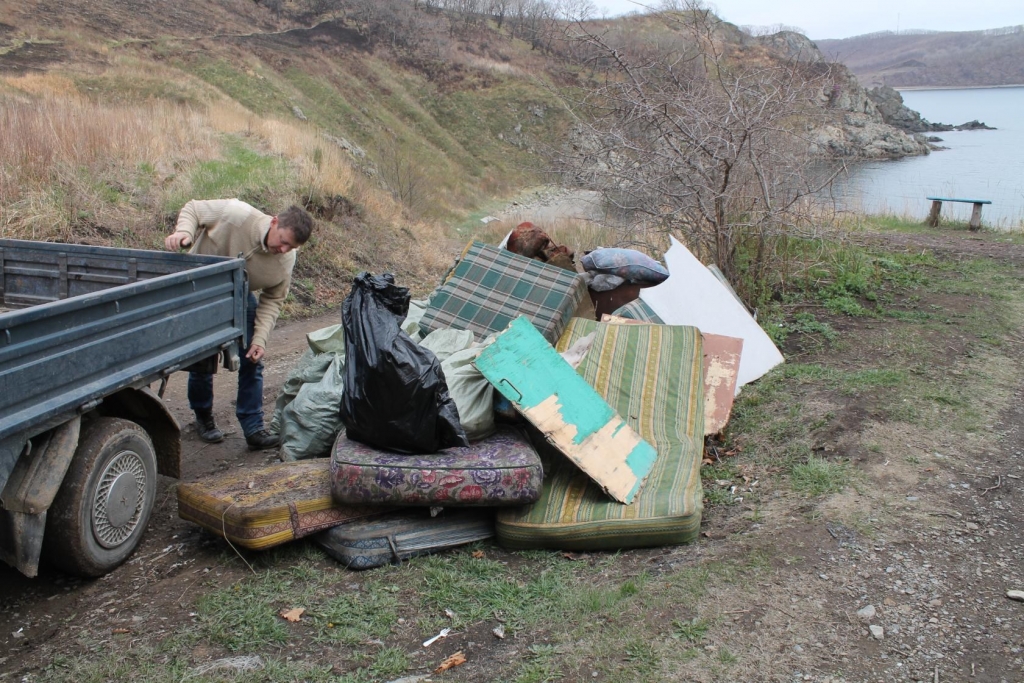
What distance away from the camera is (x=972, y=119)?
85625 millimetres

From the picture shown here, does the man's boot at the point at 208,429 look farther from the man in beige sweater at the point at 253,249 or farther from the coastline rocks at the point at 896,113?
the coastline rocks at the point at 896,113

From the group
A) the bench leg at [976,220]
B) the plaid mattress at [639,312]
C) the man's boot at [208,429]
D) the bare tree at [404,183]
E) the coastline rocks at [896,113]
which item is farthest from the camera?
the coastline rocks at [896,113]

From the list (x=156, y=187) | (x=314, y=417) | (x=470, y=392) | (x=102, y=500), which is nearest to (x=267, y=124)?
(x=156, y=187)

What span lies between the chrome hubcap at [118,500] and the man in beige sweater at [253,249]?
1.14 m

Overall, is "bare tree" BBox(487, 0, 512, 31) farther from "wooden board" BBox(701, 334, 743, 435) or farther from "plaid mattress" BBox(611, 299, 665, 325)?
"wooden board" BBox(701, 334, 743, 435)

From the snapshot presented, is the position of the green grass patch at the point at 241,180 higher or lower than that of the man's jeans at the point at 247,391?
higher

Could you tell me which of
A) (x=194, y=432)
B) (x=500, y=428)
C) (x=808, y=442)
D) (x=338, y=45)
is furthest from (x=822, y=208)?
(x=338, y=45)

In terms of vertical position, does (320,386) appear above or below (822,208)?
below

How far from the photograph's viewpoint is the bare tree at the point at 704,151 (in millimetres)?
7098

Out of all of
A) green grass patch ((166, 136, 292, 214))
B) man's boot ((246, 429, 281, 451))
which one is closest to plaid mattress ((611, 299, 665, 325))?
man's boot ((246, 429, 281, 451))

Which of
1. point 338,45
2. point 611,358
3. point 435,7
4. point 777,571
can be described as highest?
point 435,7

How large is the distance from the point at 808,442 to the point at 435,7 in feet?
179

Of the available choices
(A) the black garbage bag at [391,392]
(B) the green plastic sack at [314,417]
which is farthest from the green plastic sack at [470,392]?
(B) the green plastic sack at [314,417]

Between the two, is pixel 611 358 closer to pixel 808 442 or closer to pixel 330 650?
pixel 808 442
